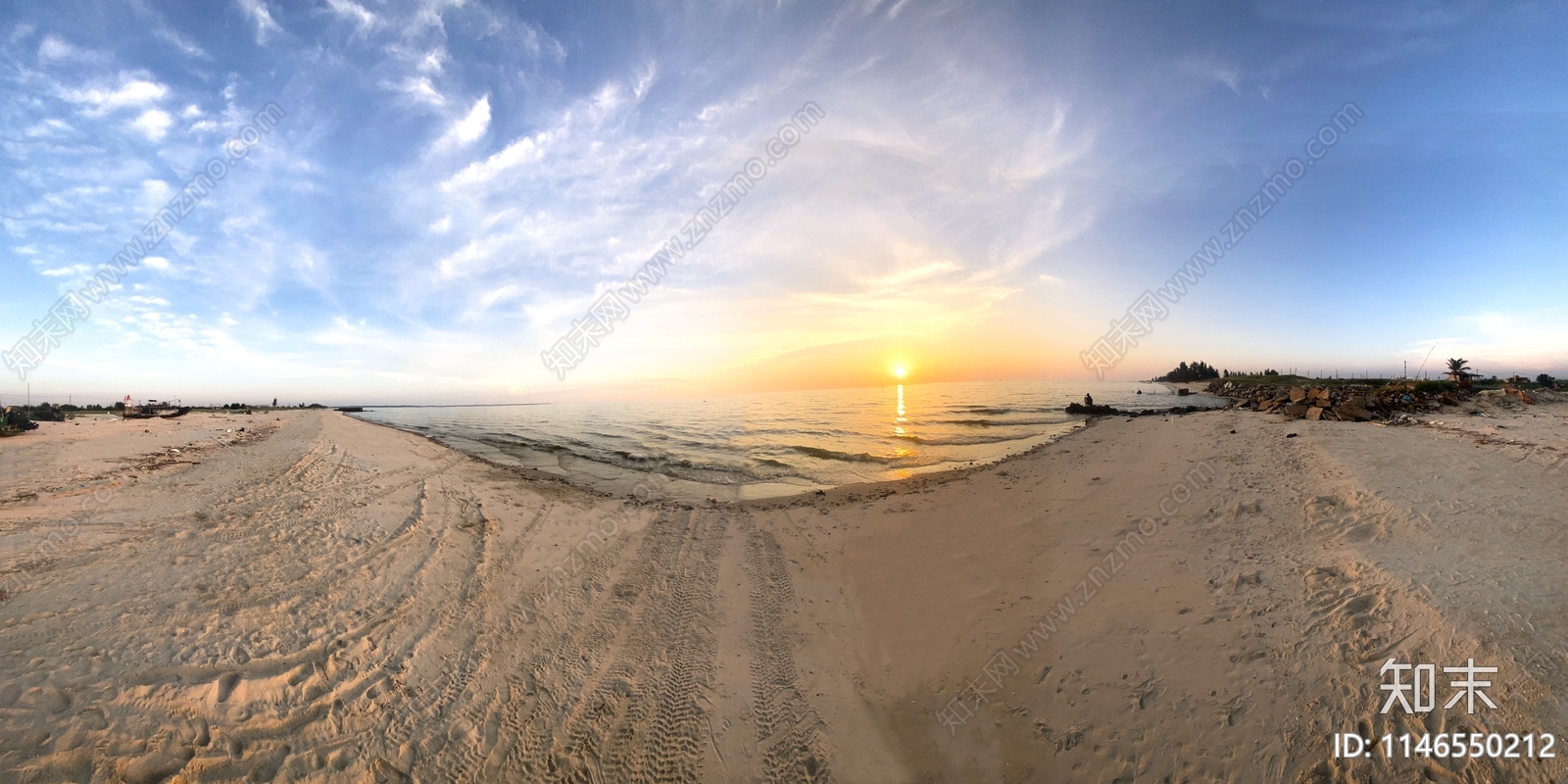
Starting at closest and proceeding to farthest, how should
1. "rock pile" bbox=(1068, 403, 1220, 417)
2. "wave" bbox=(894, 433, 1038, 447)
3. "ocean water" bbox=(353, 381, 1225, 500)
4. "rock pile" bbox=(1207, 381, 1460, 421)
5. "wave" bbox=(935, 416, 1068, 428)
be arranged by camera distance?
"rock pile" bbox=(1207, 381, 1460, 421)
"ocean water" bbox=(353, 381, 1225, 500)
"wave" bbox=(894, 433, 1038, 447)
"rock pile" bbox=(1068, 403, 1220, 417)
"wave" bbox=(935, 416, 1068, 428)

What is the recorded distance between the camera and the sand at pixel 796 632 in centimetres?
443

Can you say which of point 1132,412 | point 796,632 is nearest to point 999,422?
point 1132,412

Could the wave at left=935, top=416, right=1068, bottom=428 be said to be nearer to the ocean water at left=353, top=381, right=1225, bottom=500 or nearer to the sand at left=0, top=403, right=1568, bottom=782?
the ocean water at left=353, top=381, right=1225, bottom=500

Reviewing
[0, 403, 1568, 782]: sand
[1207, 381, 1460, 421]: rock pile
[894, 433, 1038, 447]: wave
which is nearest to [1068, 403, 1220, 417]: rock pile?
[1207, 381, 1460, 421]: rock pile

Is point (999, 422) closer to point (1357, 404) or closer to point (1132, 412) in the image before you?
point (1132, 412)

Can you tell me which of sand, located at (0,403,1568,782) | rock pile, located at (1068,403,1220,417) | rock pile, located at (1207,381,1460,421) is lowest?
sand, located at (0,403,1568,782)

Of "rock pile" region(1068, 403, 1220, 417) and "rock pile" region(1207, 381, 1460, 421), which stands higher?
"rock pile" region(1207, 381, 1460, 421)

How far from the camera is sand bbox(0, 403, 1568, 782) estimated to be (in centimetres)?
443

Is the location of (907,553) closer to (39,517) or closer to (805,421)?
(39,517)

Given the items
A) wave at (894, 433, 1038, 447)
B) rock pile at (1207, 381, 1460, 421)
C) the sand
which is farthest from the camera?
wave at (894, 433, 1038, 447)

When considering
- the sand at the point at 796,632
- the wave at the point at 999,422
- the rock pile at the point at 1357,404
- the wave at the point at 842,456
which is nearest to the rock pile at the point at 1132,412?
the wave at the point at 999,422

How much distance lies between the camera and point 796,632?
721 centimetres

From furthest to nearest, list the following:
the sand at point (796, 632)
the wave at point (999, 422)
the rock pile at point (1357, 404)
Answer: the wave at point (999, 422) < the rock pile at point (1357, 404) < the sand at point (796, 632)

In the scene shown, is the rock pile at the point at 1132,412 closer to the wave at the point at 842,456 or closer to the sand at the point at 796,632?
the wave at the point at 842,456
